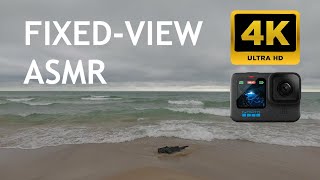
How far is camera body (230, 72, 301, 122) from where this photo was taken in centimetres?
216

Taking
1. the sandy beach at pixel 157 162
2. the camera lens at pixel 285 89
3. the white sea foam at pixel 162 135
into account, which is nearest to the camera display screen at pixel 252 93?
the camera lens at pixel 285 89

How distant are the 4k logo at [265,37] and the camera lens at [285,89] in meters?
0.24

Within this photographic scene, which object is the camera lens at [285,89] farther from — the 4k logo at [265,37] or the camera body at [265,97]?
the 4k logo at [265,37]

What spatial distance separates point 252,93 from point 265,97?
0.12 metres

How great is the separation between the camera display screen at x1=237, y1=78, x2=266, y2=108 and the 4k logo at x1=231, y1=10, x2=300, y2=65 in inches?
7.5

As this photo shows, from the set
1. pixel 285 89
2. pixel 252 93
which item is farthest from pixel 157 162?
pixel 285 89

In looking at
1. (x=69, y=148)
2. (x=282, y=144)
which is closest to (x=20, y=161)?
(x=69, y=148)

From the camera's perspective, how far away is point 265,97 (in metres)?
2.22

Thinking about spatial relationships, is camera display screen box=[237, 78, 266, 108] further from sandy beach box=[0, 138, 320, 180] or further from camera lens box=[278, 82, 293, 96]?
sandy beach box=[0, 138, 320, 180]

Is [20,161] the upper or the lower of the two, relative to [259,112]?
lower

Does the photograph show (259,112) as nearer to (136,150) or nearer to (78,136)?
(136,150)

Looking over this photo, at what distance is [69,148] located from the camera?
30.6 feet

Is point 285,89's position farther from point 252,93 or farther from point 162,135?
point 162,135

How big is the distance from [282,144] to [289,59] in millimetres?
9138
